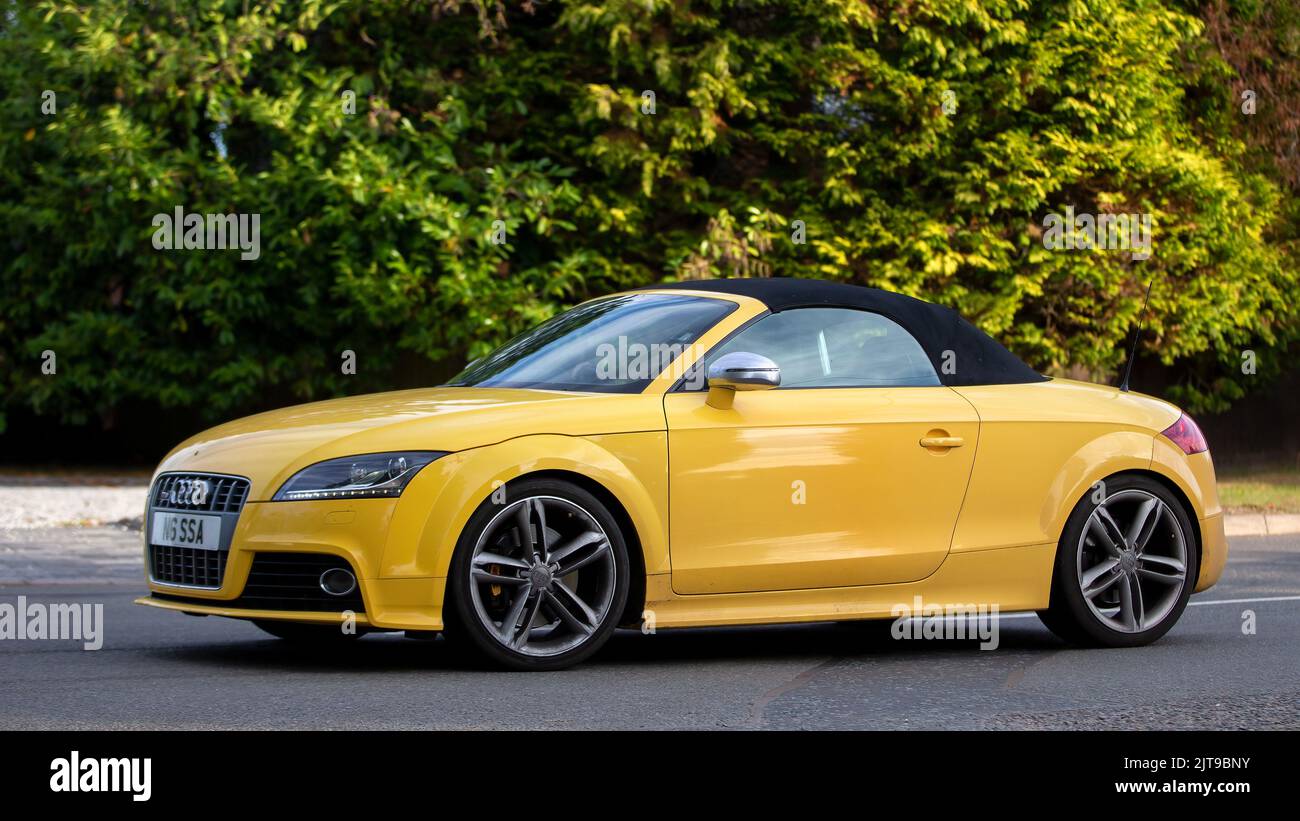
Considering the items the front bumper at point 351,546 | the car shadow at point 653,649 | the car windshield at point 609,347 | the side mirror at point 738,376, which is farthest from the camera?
the car windshield at point 609,347

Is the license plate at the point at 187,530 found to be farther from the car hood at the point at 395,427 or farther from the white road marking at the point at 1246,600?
the white road marking at the point at 1246,600

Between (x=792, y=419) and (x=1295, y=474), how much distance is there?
53.8 ft

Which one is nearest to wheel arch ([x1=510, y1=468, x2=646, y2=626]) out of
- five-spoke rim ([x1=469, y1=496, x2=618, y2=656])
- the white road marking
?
five-spoke rim ([x1=469, y1=496, x2=618, y2=656])

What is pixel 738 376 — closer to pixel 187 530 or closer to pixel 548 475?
pixel 548 475

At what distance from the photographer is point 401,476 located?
661cm

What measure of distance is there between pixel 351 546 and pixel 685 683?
1.37 m

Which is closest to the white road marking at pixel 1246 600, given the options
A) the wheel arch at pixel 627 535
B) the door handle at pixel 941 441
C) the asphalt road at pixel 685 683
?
the asphalt road at pixel 685 683

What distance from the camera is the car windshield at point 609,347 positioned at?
7406 mm

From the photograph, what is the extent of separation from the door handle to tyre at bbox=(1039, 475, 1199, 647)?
706 millimetres

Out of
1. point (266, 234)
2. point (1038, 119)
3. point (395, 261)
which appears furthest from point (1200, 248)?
point (266, 234)

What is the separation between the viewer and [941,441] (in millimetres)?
7656

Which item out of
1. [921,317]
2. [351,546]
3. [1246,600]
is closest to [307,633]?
[351,546]

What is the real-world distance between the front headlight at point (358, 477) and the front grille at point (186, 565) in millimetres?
420
